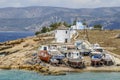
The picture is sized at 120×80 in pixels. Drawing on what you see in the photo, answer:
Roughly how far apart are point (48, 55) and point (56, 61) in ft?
11.1

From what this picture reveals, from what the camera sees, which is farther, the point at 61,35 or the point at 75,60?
the point at 61,35

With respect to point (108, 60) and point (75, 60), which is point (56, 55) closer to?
point (75, 60)

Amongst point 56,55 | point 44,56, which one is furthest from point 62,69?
point 44,56

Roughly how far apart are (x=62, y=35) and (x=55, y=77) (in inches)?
1252

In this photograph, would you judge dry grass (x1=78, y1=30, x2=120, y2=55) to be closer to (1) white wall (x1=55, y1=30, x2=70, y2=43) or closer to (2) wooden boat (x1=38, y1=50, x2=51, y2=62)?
(1) white wall (x1=55, y1=30, x2=70, y2=43)

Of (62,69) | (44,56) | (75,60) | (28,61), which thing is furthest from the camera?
(28,61)

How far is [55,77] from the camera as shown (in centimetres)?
8494

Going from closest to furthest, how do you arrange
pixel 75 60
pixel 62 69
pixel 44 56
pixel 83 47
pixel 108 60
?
pixel 62 69
pixel 75 60
pixel 108 60
pixel 44 56
pixel 83 47

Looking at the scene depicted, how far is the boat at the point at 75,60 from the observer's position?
92.9 meters

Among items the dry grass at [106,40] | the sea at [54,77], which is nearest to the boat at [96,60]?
the sea at [54,77]

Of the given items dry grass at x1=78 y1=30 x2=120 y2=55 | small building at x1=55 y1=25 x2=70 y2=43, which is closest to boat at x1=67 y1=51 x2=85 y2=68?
dry grass at x1=78 y1=30 x2=120 y2=55

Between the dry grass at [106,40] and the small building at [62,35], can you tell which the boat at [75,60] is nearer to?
the dry grass at [106,40]

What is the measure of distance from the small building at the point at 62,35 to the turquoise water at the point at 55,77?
26567 millimetres

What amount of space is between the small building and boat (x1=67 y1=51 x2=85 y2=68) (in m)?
17.7
